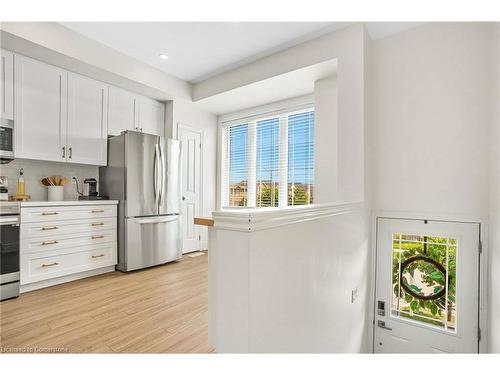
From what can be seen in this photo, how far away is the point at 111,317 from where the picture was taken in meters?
2.08

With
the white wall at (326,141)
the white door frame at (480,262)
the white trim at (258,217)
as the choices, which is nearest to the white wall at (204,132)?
the white wall at (326,141)

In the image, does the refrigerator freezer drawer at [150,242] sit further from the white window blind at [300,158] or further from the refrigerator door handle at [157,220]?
the white window blind at [300,158]

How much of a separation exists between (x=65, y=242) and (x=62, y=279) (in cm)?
41

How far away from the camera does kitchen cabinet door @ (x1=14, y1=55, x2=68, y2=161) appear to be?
2.69 metres

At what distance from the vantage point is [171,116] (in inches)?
161

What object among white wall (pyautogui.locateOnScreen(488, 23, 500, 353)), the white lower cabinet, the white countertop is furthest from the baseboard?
white wall (pyautogui.locateOnScreen(488, 23, 500, 353))

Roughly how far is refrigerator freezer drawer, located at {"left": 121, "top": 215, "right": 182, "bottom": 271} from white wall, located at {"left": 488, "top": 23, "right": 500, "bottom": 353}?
339 centimetres

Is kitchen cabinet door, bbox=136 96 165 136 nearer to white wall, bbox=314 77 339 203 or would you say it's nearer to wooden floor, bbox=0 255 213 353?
wooden floor, bbox=0 255 213 353

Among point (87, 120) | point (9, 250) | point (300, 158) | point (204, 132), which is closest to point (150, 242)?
point (9, 250)

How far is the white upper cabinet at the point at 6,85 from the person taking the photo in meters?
2.56

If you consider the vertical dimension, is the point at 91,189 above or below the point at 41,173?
below

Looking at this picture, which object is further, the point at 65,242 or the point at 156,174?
the point at 156,174

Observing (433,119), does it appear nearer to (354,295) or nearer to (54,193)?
(354,295)
